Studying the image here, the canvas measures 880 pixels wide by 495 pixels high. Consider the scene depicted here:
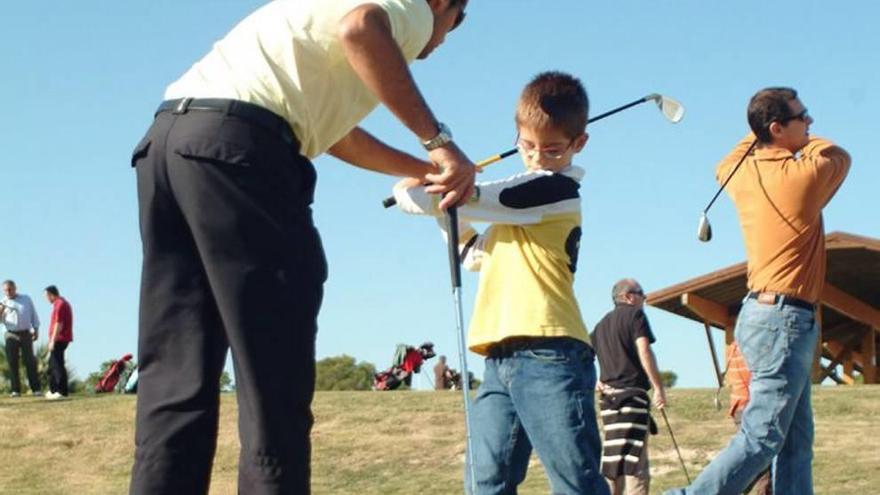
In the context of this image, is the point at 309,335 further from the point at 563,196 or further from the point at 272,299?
the point at 563,196

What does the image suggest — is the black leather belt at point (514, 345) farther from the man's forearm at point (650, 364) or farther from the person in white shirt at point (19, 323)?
the person in white shirt at point (19, 323)

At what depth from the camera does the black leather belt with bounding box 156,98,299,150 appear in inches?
148

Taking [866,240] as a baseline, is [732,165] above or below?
below

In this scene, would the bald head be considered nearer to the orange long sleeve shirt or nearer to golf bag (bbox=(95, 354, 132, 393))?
the orange long sleeve shirt

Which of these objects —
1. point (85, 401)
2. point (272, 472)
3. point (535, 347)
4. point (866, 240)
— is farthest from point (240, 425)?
point (866, 240)

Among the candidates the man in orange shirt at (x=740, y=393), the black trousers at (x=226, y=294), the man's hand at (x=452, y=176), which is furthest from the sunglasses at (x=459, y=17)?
the man in orange shirt at (x=740, y=393)

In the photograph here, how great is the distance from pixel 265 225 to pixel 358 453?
48.5 ft

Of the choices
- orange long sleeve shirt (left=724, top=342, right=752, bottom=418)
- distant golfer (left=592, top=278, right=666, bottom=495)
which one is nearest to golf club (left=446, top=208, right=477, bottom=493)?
orange long sleeve shirt (left=724, top=342, right=752, bottom=418)

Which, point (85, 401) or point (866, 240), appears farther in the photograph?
point (866, 240)

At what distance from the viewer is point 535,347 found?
16.4 feet

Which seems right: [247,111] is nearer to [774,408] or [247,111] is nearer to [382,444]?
[774,408]

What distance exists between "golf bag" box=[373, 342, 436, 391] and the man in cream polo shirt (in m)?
29.1

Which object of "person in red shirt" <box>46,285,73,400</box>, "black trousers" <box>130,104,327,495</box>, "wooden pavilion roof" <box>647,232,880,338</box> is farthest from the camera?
"wooden pavilion roof" <box>647,232,880,338</box>

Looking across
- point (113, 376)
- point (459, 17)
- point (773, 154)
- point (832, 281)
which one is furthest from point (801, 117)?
point (113, 376)
